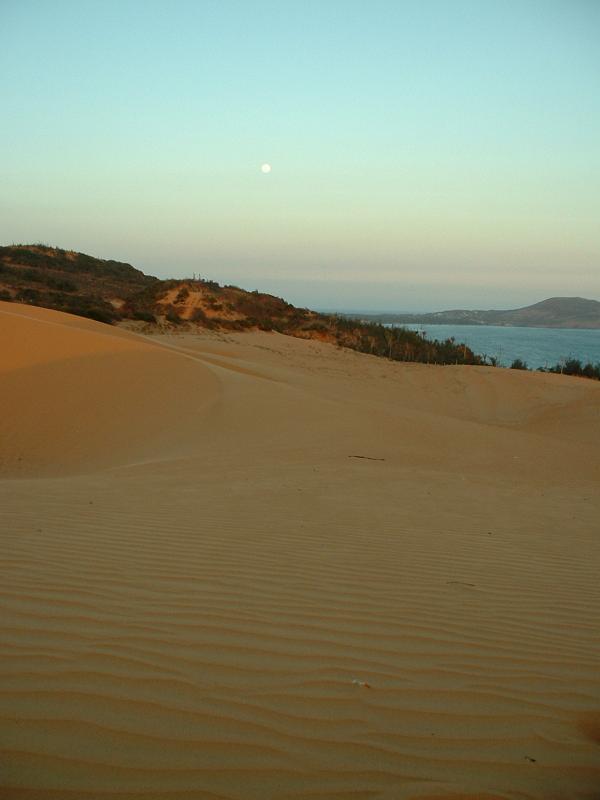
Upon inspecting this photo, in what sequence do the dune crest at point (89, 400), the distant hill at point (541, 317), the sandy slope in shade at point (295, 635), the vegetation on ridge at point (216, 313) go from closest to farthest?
the sandy slope in shade at point (295, 635), the dune crest at point (89, 400), the vegetation on ridge at point (216, 313), the distant hill at point (541, 317)

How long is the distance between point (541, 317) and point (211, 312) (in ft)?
287

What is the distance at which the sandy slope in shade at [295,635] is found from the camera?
2.04 metres

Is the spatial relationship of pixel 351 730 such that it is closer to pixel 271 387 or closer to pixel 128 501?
pixel 128 501

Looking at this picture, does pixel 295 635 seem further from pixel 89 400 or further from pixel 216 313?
pixel 216 313

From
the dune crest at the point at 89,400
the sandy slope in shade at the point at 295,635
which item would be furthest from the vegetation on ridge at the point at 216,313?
the sandy slope in shade at the point at 295,635

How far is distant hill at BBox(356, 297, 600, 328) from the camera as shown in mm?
101062

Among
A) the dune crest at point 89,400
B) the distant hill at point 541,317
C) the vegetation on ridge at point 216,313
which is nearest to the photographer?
the dune crest at point 89,400

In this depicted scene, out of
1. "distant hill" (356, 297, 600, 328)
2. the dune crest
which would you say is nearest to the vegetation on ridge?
the dune crest

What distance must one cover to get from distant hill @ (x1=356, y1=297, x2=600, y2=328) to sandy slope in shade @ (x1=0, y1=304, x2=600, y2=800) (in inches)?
3617

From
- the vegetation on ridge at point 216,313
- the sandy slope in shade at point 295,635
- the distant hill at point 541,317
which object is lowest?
the sandy slope in shade at point 295,635

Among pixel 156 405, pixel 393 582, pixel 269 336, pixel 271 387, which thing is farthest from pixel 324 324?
pixel 393 582

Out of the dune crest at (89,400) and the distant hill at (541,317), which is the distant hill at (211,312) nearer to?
the dune crest at (89,400)

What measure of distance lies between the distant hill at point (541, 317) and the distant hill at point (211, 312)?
2509 inches

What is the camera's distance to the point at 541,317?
346 feet
